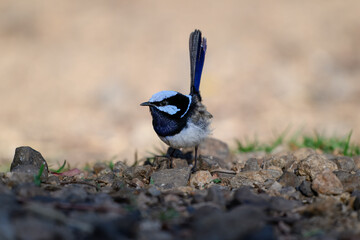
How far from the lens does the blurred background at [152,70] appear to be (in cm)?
758

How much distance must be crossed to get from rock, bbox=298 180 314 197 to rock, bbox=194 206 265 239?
1.04 m

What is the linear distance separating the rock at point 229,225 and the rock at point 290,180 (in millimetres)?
1229

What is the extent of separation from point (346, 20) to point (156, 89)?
481 centimetres

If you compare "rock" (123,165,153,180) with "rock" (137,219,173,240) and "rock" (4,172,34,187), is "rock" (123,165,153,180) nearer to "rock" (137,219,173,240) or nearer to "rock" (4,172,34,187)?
"rock" (4,172,34,187)

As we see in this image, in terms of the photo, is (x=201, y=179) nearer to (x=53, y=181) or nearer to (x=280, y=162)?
(x=280, y=162)

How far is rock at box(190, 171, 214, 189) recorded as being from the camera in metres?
3.85

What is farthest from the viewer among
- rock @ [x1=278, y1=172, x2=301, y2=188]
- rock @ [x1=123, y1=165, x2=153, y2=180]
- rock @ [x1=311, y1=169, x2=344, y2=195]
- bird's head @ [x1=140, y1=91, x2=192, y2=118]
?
bird's head @ [x1=140, y1=91, x2=192, y2=118]

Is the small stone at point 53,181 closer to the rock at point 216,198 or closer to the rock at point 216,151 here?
the rock at point 216,198

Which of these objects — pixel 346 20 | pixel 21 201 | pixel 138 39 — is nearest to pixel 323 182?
pixel 21 201

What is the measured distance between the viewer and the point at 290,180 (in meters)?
3.67

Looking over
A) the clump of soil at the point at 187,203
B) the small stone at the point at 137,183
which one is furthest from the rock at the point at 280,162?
the small stone at the point at 137,183

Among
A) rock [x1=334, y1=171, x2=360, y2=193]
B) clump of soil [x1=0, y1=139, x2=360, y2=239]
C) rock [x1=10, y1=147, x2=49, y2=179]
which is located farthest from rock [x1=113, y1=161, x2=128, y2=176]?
rock [x1=334, y1=171, x2=360, y2=193]

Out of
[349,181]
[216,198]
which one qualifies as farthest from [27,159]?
[349,181]

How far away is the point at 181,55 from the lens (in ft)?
31.6
